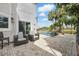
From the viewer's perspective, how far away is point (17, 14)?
10.6 ft

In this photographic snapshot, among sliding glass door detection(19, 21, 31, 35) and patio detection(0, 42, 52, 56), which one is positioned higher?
sliding glass door detection(19, 21, 31, 35)

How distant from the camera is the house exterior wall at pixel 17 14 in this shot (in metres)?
3.16

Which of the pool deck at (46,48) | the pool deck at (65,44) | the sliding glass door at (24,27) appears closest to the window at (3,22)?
the sliding glass door at (24,27)

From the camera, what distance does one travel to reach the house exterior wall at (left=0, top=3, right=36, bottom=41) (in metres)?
3.16

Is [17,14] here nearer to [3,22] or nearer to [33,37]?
[3,22]

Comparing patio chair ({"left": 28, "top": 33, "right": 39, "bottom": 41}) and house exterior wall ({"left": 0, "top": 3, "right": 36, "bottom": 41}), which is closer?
house exterior wall ({"left": 0, "top": 3, "right": 36, "bottom": 41})

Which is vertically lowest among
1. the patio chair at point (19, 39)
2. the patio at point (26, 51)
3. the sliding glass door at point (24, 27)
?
the patio at point (26, 51)

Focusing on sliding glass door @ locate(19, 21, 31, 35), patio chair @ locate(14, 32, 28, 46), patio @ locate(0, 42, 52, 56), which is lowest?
patio @ locate(0, 42, 52, 56)

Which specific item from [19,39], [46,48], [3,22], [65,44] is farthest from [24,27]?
[65,44]

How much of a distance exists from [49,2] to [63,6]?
0.28 metres

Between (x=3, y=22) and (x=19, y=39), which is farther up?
(x=3, y=22)

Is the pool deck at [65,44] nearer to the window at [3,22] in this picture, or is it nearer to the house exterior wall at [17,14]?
the house exterior wall at [17,14]

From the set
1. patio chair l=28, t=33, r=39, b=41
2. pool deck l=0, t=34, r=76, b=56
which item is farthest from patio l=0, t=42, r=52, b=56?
patio chair l=28, t=33, r=39, b=41

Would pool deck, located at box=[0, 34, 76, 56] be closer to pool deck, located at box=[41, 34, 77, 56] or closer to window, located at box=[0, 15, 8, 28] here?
pool deck, located at box=[41, 34, 77, 56]
